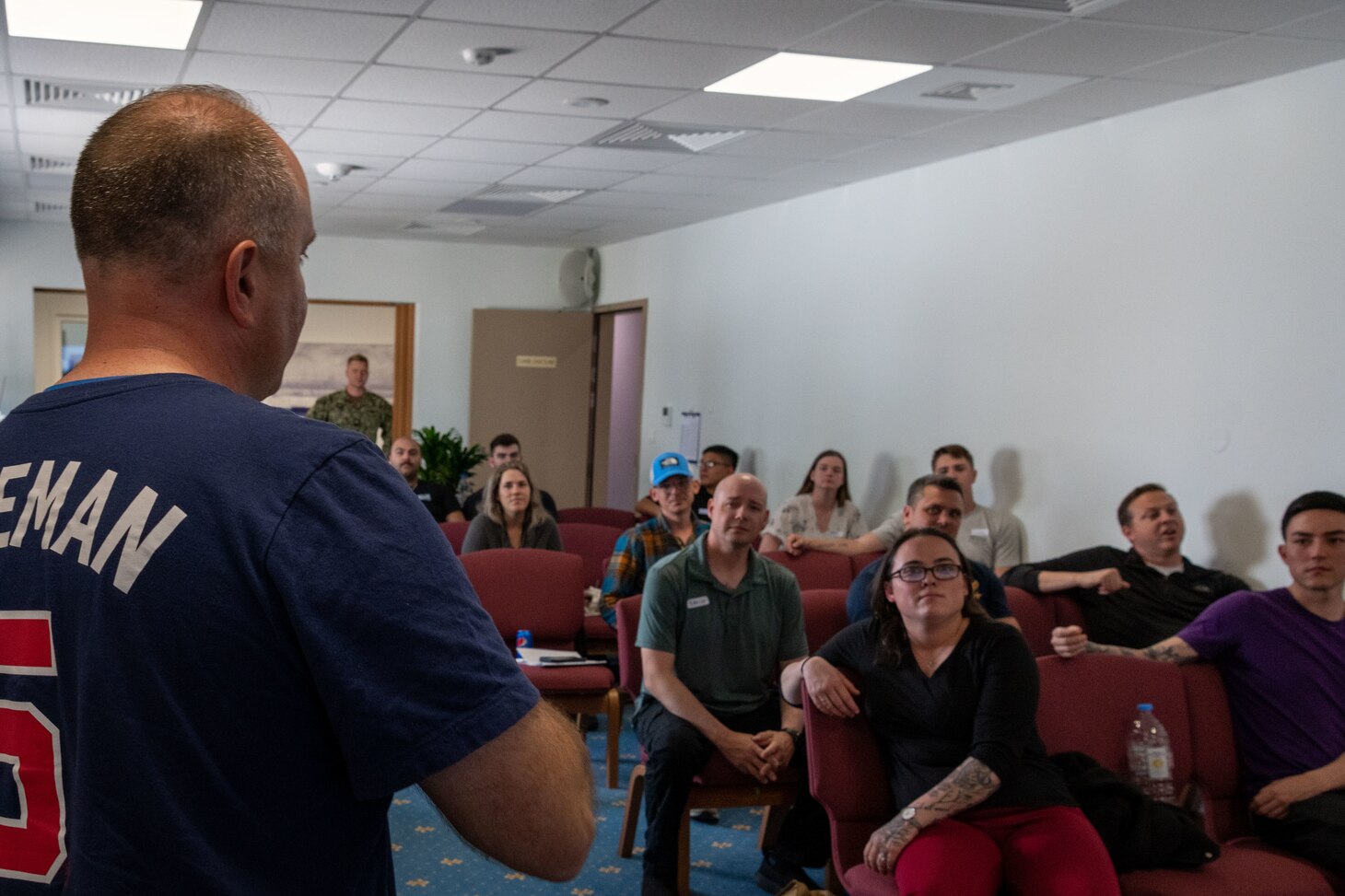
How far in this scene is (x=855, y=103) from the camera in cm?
536

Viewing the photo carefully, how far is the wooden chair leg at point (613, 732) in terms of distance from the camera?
4805mm

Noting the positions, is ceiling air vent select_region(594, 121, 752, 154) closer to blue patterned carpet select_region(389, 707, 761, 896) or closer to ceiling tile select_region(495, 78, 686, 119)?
ceiling tile select_region(495, 78, 686, 119)

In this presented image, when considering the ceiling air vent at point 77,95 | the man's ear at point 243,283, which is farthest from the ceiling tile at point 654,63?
the man's ear at point 243,283

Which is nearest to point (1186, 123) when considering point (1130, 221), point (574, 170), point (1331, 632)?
point (1130, 221)

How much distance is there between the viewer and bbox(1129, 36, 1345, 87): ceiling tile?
4301mm

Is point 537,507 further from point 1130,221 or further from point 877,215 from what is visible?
point 1130,221

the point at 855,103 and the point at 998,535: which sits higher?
the point at 855,103

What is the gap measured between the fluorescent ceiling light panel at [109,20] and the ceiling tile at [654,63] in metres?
1.38

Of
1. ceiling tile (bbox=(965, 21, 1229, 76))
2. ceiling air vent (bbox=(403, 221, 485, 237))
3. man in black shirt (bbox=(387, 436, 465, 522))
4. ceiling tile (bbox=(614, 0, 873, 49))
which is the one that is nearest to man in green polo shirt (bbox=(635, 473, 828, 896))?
ceiling tile (bbox=(614, 0, 873, 49))

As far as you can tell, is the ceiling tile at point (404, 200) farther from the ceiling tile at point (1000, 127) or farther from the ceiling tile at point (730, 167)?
the ceiling tile at point (1000, 127)

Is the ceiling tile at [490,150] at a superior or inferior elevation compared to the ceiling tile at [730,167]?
inferior

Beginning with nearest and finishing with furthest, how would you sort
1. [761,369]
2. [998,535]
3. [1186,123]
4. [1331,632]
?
[1331,632] < [1186,123] < [998,535] < [761,369]

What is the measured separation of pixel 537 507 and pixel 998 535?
227cm

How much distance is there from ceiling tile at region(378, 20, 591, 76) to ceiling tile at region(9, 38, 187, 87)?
0.91 metres
